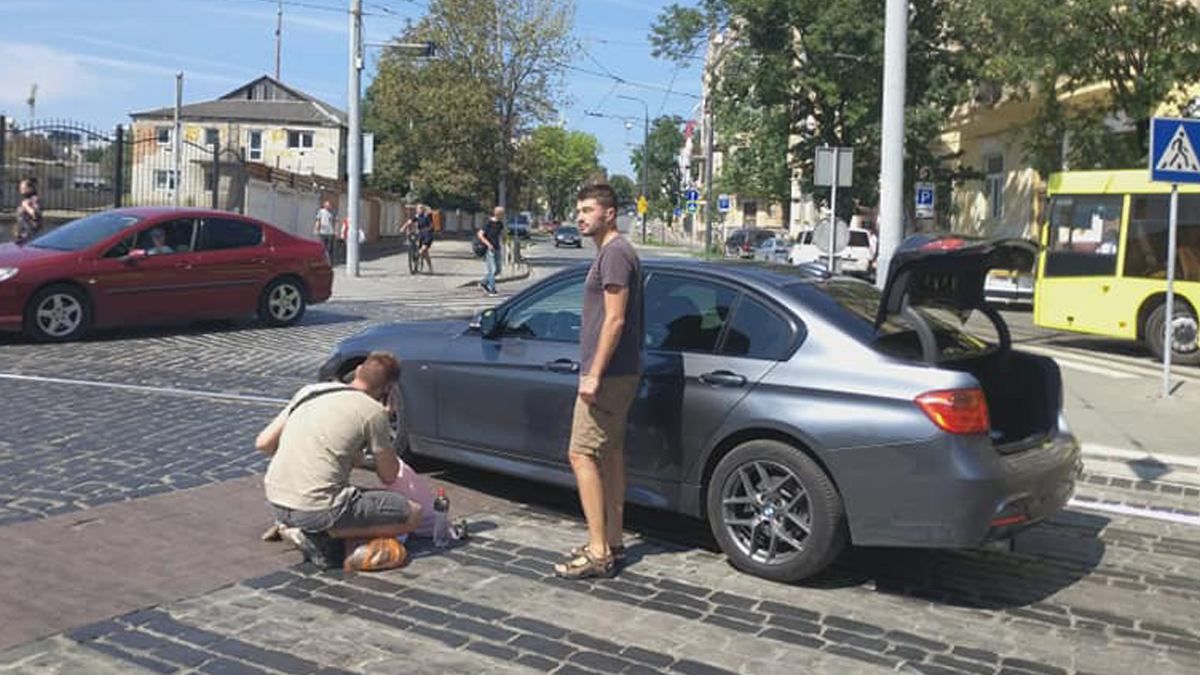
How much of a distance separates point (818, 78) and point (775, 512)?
3401 cm

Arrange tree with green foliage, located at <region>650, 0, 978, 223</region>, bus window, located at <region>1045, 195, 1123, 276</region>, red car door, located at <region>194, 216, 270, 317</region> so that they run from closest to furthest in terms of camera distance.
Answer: red car door, located at <region>194, 216, 270, 317</region>, bus window, located at <region>1045, 195, 1123, 276</region>, tree with green foliage, located at <region>650, 0, 978, 223</region>

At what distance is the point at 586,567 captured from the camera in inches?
214

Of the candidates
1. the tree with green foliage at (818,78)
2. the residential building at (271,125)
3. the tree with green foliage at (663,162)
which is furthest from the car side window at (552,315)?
the tree with green foliage at (663,162)

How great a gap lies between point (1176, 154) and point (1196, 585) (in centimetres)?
637

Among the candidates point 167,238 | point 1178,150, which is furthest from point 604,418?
point 167,238

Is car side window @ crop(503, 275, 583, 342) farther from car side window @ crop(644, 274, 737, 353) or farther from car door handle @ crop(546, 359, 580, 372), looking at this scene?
car side window @ crop(644, 274, 737, 353)

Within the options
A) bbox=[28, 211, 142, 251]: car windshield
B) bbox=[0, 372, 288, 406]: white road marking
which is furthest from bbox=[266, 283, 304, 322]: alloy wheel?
bbox=[0, 372, 288, 406]: white road marking

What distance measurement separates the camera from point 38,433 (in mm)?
8141

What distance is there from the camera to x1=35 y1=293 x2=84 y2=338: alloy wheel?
12.7 m

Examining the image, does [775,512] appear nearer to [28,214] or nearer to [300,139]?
[28,214]

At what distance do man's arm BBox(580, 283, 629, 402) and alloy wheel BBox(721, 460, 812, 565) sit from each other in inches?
33.2

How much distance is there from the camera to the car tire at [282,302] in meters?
15.0

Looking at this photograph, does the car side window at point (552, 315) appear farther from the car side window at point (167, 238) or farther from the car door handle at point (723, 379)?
the car side window at point (167, 238)

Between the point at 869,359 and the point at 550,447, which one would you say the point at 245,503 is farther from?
the point at 869,359
